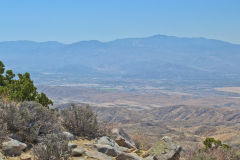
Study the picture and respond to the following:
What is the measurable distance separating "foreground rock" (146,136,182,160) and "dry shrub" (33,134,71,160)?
2182mm

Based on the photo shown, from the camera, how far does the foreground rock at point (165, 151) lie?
8.79 metres

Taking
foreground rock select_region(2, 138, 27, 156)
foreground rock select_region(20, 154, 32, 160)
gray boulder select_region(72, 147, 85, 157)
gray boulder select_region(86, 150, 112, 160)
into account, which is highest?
foreground rock select_region(2, 138, 27, 156)

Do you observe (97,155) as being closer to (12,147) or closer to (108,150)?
(108,150)

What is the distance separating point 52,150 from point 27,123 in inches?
70.3

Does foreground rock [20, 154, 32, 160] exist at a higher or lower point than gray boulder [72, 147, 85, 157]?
Answer: higher

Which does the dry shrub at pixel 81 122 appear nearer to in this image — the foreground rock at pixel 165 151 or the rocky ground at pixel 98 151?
the rocky ground at pixel 98 151

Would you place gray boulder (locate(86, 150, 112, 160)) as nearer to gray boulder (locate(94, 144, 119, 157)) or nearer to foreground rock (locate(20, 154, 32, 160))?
gray boulder (locate(94, 144, 119, 157))

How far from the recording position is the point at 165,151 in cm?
905

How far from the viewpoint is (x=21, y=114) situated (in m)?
9.10

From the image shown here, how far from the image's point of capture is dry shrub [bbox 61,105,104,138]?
11188 mm

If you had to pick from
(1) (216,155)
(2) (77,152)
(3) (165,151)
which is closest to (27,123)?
(2) (77,152)

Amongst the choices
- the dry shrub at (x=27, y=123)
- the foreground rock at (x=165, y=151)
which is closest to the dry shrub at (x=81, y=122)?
the dry shrub at (x=27, y=123)

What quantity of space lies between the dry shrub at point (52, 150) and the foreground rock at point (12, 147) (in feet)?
1.45

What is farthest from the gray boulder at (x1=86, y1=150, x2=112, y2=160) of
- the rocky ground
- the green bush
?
the green bush
